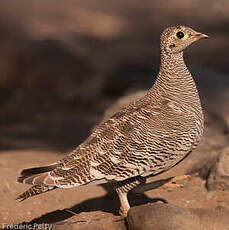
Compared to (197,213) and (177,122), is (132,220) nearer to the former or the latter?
(197,213)

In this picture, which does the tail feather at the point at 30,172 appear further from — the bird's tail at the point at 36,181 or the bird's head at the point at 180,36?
the bird's head at the point at 180,36

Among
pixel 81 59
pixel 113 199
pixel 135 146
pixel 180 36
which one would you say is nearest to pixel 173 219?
pixel 135 146

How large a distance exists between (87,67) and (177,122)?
8797 millimetres

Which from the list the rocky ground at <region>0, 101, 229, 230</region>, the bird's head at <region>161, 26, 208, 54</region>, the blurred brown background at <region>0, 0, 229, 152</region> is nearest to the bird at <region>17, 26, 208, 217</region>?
the bird's head at <region>161, 26, 208, 54</region>

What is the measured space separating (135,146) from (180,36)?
131 cm

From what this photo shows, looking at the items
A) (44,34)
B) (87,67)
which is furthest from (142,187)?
(44,34)

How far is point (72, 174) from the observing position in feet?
17.6

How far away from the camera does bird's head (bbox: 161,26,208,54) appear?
568 cm

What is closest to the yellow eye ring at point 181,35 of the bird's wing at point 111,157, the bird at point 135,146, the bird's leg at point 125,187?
the bird at point 135,146

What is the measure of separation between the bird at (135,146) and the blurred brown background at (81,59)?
3.58m

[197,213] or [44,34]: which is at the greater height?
[44,34]

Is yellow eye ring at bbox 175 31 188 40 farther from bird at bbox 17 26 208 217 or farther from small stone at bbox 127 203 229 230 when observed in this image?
small stone at bbox 127 203 229 230

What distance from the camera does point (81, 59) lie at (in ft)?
48.0

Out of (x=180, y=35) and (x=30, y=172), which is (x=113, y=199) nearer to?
(x=30, y=172)
